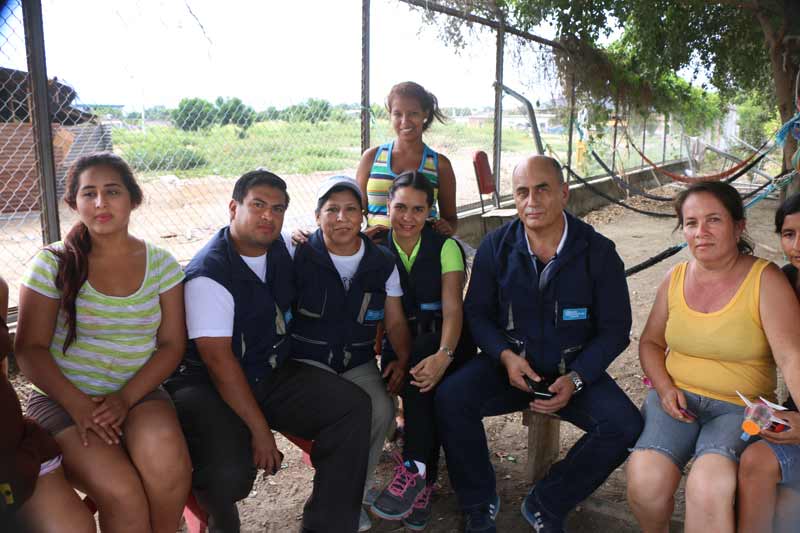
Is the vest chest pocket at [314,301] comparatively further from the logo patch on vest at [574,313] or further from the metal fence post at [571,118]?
the metal fence post at [571,118]

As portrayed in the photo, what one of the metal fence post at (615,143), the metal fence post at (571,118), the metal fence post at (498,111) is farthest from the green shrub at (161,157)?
the metal fence post at (615,143)

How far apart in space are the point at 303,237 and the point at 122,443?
1.05 meters

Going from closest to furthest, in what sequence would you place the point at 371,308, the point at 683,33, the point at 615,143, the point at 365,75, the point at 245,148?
the point at 371,308
the point at 245,148
the point at 365,75
the point at 683,33
the point at 615,143

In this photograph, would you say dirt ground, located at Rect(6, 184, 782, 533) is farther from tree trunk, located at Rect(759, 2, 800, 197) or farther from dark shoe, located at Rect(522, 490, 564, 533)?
tree trunk, located at Rect(759, 2, 800, 197)

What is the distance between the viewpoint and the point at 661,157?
17547mm

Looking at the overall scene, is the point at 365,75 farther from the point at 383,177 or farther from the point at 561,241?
the point at 561,241

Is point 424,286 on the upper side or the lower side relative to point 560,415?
upper

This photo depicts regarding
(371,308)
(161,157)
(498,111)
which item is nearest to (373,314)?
(371,308)

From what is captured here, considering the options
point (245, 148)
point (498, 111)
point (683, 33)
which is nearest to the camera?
point (245, 148)

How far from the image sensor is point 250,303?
237 centimetres

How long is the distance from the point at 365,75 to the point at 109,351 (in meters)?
3.74

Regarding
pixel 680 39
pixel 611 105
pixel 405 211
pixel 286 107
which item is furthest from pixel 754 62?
pixel 405 211

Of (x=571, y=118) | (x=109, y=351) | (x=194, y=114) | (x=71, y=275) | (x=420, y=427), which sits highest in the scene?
(x=571, y=118)

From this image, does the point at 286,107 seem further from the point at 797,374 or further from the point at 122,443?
the point at 797,374
